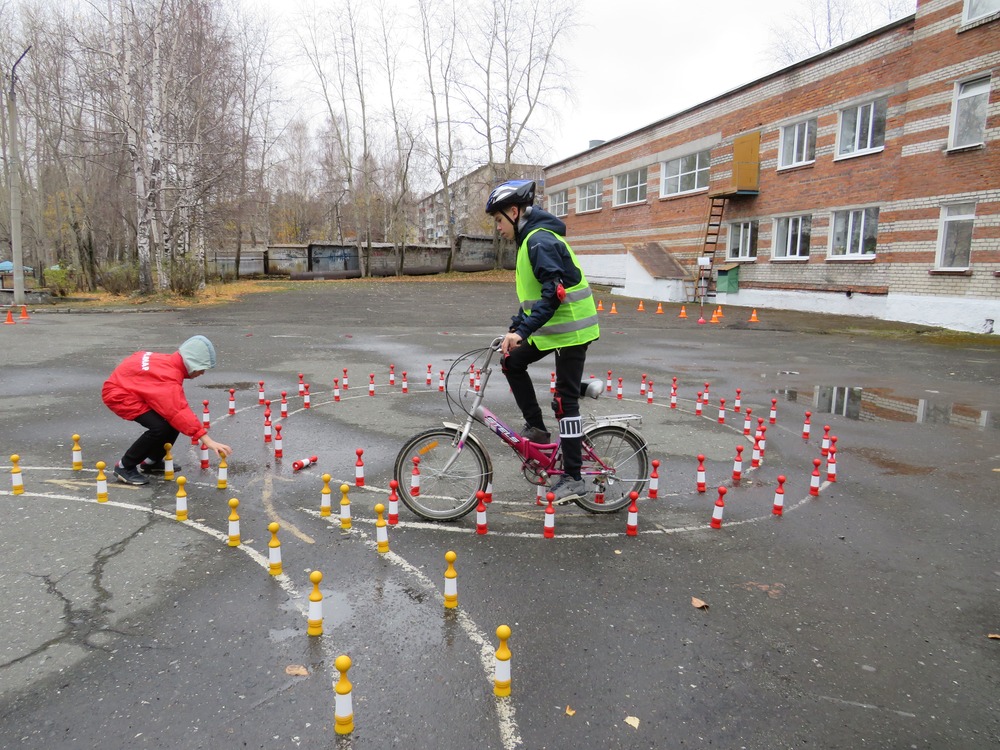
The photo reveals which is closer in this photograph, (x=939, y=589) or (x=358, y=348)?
(x=939, y=589)

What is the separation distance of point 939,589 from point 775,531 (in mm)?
1151

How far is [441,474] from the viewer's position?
5.39 m

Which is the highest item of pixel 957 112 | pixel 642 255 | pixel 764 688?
pixel 957 112

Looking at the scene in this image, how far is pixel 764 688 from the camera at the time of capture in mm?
3248

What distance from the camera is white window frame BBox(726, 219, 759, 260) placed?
29.2m

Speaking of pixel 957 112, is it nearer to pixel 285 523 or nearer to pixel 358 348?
pixel 358 348

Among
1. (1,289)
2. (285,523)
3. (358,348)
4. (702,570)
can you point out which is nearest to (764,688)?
(702,570)

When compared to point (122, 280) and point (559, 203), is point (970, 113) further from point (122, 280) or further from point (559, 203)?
point (122, 280)

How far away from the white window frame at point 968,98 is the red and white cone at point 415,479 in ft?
69.1

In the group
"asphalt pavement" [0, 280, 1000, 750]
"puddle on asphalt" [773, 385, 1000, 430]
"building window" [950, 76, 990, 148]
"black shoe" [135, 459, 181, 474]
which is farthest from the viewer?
"building window" [950, 76, 990, 148]

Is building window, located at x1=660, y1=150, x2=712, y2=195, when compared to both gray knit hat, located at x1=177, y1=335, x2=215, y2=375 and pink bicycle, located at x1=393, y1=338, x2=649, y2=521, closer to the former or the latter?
pink bicycle, located at x1=393, y1=338, x2=649, y2=521

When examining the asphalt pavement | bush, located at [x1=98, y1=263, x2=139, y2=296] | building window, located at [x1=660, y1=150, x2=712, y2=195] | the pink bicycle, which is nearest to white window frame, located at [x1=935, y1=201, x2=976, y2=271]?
building window, located at [x1=660, y1=150, x2=712, y2=195]

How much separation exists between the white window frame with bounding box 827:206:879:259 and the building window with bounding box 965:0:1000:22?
19.8ft

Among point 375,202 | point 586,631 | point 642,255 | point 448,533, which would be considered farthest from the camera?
point 375,202
